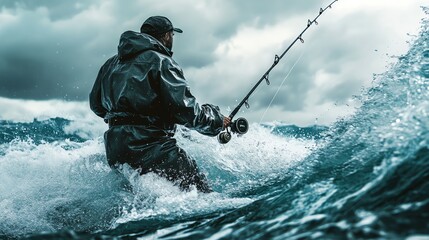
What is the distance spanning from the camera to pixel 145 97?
4.77 metres

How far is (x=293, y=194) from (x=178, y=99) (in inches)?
66.0

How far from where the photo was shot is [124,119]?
498 centimetres

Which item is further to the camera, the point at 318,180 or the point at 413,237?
the point at 318,180

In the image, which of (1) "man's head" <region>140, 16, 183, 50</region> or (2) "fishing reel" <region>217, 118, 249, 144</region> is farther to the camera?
(2) "fishing reel" <region>217, 118, 249, 144</region>

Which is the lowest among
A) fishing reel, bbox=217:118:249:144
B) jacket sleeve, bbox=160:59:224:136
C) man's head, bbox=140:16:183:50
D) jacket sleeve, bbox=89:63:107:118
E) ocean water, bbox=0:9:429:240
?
ocean water, bbox=0:9:429:240

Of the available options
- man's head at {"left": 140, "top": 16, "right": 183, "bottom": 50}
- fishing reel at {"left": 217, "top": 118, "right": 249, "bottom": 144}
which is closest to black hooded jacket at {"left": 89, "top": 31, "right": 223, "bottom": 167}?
man's head at {"left": 140, "top": 16, "right": 183, "bottom": 50}

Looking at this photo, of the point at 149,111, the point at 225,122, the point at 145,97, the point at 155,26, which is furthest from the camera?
the point at 225,122

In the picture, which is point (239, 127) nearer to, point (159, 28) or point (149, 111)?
point (149, 111)

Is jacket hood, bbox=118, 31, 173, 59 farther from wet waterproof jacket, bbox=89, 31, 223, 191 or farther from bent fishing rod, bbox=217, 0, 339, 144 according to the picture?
bent fishing rod, bbox=217, 0, 339, 144

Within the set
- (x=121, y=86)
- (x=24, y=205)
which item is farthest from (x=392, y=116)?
(x=24, y=205)

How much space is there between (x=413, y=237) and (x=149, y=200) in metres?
3.03

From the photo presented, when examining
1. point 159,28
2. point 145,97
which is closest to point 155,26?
point 159,28

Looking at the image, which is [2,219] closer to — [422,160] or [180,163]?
[180,163]

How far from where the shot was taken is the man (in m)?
4.79
